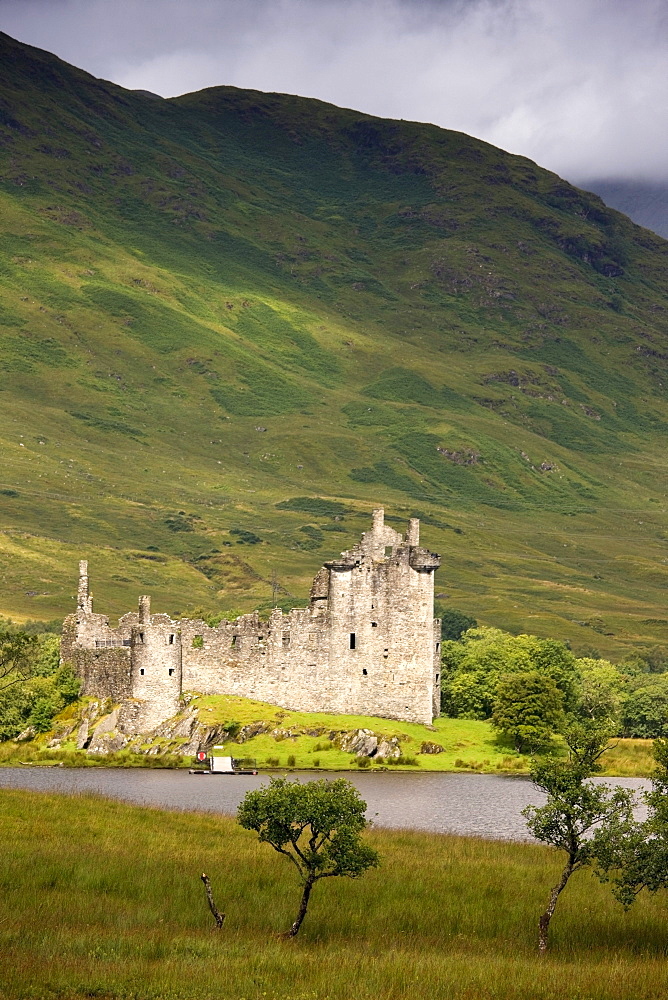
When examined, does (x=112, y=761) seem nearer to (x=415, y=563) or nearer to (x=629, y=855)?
(x=415, y=563)

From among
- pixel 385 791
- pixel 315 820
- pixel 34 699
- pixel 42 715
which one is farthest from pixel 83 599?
pixel 315 820

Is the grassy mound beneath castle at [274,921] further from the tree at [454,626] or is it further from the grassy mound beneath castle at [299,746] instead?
the tree at [454,626]

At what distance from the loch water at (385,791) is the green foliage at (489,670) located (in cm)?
1675

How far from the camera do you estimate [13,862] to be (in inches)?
1772

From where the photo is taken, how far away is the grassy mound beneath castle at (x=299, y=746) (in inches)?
3275

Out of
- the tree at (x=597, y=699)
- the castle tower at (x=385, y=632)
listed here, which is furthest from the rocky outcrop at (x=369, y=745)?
the tree at (x=597, y=699)

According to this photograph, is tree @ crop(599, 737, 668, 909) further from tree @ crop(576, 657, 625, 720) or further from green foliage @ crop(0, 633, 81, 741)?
tree @ crop(576, 657, 625, 720)

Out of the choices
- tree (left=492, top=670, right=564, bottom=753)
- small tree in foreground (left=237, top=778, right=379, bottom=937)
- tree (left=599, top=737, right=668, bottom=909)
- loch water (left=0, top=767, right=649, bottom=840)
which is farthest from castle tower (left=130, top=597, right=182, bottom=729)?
tree (left=599, top=737, right=668, bottom=909)

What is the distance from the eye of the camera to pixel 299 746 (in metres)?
84.9

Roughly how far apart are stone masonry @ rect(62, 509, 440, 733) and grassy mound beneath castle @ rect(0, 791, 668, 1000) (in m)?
35.3

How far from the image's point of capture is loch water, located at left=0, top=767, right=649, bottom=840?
208ft

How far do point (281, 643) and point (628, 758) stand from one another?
2371 cm

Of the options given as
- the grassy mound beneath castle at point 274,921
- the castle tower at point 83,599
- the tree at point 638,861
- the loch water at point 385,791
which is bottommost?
the grassy mound beneath castle at point 274,921

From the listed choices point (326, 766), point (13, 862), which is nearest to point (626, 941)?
point (13, 862)
